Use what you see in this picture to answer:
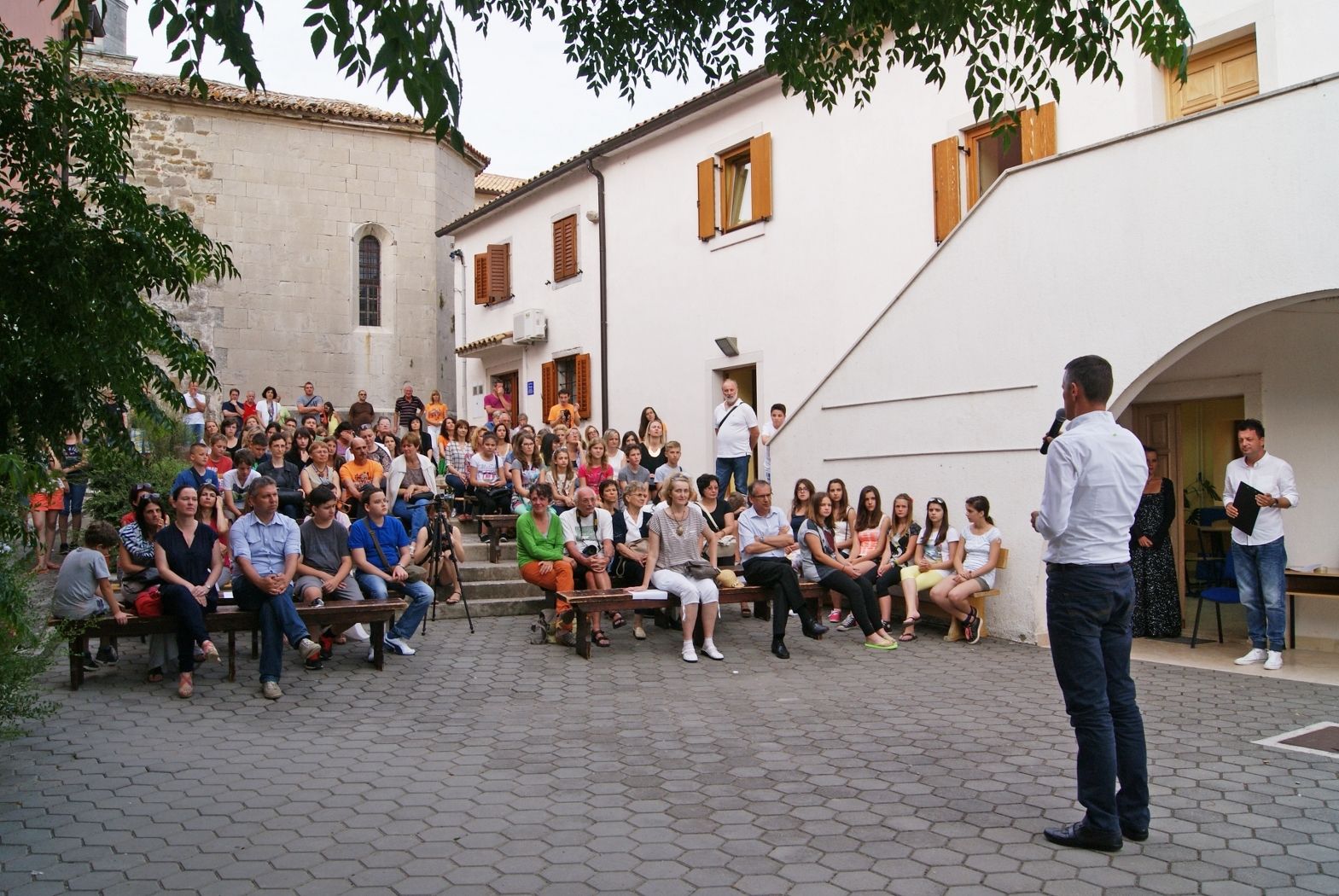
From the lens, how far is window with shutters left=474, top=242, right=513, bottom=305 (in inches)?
917

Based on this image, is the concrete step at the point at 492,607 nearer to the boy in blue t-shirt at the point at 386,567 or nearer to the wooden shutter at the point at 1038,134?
the boy in blue t-shirt at the point at 386,567

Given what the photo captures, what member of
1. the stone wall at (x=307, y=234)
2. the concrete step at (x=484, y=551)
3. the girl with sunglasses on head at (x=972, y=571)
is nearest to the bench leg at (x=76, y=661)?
the concrete step at (x=484, y=551)

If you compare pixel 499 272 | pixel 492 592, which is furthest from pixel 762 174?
pixel 499 272

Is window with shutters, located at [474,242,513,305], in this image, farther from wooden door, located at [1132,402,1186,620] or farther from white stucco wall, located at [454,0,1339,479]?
wooden door, located at [1132,402,1186,620]

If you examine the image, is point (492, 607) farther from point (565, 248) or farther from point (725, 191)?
point (565, 248)

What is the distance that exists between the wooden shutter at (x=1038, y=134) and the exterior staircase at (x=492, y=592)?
7.38m

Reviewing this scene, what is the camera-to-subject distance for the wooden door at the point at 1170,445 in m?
11.0

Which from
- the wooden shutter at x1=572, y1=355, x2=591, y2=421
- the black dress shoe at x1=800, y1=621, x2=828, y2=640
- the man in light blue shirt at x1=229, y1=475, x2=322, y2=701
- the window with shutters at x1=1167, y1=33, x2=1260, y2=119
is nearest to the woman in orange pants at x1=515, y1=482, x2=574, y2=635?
the man in light blue shirt at x1=229, y1=475, x2=322, y2=701

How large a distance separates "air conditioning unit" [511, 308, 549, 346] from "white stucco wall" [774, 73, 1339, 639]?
10.2m

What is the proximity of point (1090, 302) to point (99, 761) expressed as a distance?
8.30m

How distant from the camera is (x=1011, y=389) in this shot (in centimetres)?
1031

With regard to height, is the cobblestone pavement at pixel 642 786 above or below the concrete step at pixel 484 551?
below

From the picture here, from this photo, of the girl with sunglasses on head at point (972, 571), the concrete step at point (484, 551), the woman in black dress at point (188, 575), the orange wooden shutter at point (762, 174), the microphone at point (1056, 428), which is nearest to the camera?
the microphone at point (1056, 428)

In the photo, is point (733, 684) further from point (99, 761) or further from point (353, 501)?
point (353, 501)
